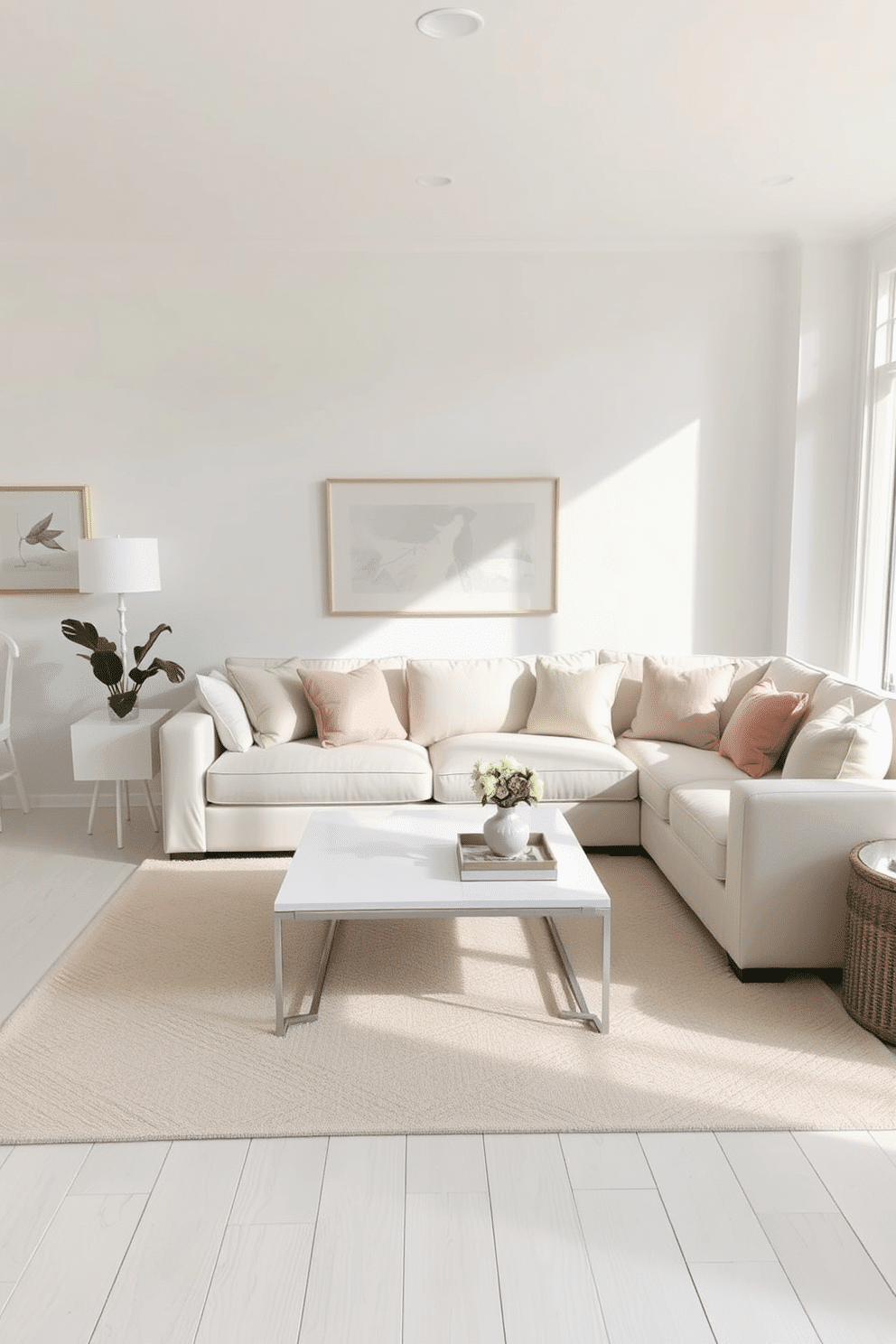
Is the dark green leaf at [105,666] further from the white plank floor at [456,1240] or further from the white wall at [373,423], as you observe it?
the white plank floor at [456,1240]

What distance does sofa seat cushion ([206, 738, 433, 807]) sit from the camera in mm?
4305

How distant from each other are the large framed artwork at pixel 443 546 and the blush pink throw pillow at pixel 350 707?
2.00 ft

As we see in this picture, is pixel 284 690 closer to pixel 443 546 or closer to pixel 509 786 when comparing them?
pixel 443 546

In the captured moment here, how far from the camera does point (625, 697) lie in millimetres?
4867

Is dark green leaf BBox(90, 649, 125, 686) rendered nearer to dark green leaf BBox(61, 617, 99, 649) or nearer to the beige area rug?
dark green leaf BBox(61, 617, 99, 649)

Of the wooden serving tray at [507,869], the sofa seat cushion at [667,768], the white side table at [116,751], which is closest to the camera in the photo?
the wooden serving tray at [507,869]

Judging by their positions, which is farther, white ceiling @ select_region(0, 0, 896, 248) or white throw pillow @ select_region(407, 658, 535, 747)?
white throw pillow @ select_region(407, 658, 535, 747)

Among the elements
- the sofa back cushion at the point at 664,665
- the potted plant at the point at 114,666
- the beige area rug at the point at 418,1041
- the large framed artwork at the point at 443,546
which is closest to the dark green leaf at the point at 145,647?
the potted plant at the point at 114,666

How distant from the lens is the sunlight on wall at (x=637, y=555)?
16.8ft

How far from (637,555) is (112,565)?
2570mm

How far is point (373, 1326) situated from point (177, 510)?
402 cm

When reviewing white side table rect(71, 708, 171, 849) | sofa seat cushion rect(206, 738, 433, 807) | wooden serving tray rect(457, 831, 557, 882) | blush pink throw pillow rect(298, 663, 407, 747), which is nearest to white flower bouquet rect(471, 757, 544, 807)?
wooden serving tray rect(457, 831, 557, 882)

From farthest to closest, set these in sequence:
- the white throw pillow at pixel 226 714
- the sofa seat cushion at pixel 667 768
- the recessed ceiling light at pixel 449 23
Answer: the white throw pillow at pixel 226 714
the sofa seat cushion at pixel 667 768
the recessed ceiling light at pixel 449 23

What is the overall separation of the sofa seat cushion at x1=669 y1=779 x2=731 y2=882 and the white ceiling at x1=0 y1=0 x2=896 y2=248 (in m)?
2.32
